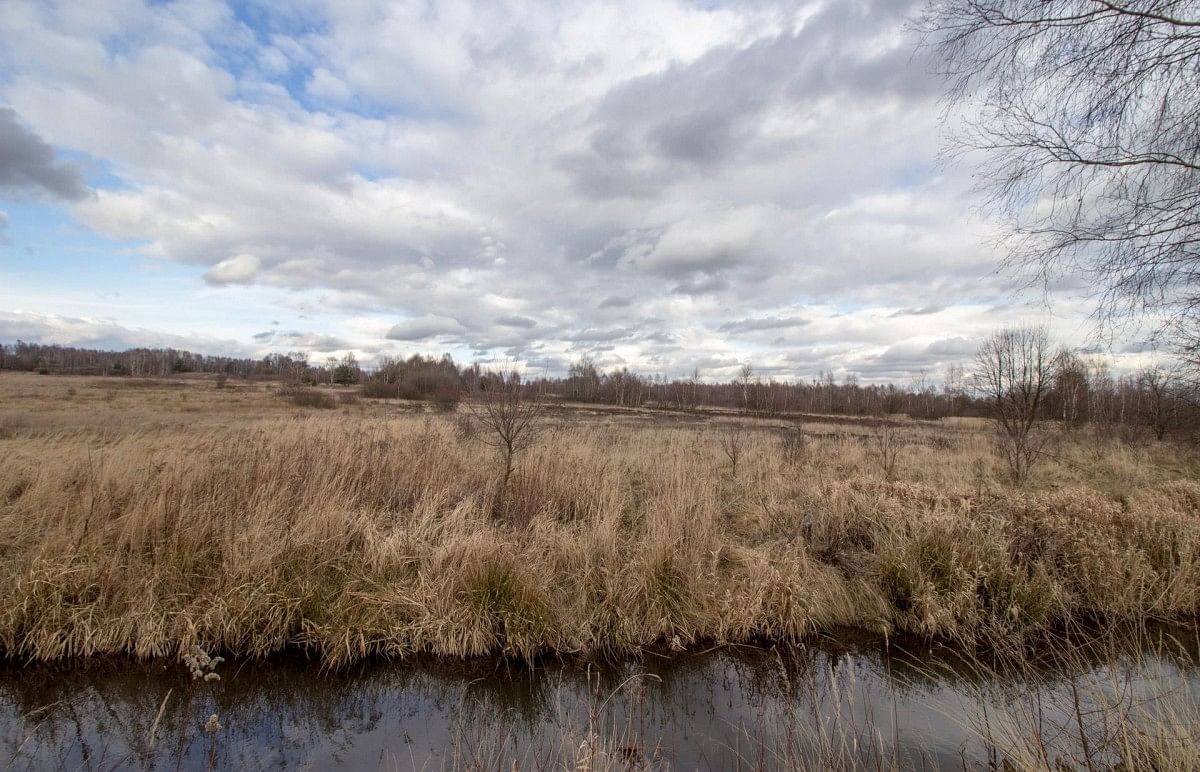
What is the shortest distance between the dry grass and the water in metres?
0.32

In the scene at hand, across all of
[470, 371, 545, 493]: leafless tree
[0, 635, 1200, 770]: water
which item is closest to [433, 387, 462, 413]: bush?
[470, 371, 545, 493]: leafless tree

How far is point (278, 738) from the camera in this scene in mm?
3855

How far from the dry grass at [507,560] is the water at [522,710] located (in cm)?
32

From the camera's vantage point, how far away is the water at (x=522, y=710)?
11.8ft

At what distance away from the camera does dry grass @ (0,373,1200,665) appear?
4.88m

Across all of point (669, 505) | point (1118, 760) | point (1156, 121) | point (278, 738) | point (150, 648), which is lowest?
point (278, 738)

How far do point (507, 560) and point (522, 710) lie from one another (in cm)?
158

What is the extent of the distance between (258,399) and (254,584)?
1595 inches

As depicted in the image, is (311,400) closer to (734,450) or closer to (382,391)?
(382,391)

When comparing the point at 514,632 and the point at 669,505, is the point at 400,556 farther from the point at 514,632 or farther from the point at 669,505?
the point at 669,505

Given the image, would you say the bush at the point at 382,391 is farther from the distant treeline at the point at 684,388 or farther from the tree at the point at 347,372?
the tree at the point at 347,372

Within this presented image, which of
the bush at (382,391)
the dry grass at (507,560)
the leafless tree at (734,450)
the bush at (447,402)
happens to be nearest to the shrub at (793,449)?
the leafless tree at (734,450)

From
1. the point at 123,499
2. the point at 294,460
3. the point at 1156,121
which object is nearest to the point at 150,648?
the point at 123,499

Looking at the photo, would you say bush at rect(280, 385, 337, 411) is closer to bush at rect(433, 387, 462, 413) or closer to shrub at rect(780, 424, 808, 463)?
bush at rect(433, 387, 462, 413)
